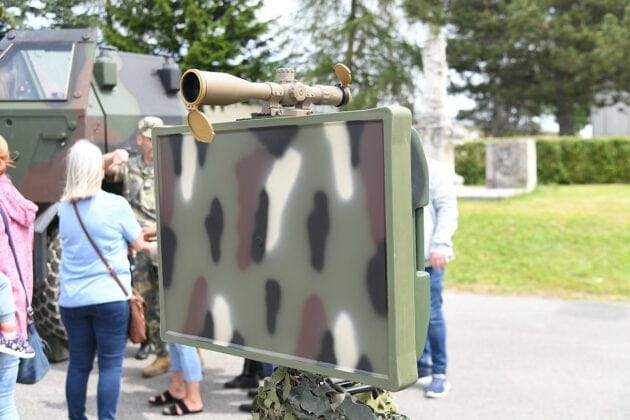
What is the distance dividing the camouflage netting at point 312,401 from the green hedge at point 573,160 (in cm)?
2070

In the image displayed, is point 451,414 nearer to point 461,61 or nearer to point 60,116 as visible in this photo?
point 60,116

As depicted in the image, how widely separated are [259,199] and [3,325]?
1.71 meters

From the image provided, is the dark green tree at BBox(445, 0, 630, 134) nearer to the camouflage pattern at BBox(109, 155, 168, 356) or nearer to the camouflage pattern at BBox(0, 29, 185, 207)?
the camouflage pattern at BBox(0, 29, 185, 207)

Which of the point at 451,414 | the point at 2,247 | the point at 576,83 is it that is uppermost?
the point at 576,83

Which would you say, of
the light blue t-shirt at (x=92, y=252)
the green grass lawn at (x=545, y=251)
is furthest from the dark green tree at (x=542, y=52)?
the light blue t-shirt at (x=92, y=252)

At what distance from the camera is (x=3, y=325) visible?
329 cm

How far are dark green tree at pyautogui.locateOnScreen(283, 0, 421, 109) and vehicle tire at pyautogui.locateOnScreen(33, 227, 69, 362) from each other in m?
20.2

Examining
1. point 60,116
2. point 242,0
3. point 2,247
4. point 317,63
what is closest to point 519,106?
point 317,63

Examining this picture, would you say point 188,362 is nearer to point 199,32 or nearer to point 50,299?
point 50,299

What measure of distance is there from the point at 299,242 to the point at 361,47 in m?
25.3

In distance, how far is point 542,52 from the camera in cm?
2897

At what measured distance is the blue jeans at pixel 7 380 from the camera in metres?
3.35

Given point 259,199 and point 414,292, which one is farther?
point 259,199

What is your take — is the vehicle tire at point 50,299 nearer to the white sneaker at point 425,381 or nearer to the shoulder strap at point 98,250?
the shoulder strap at point 98,250
